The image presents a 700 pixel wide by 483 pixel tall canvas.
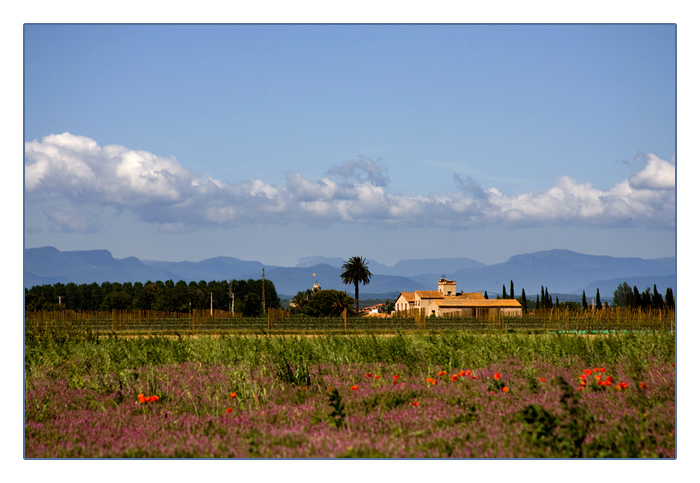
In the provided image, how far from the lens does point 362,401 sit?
28.2ft

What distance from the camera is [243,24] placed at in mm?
8789

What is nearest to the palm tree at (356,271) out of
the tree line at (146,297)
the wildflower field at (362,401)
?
the tree line at (146,297)

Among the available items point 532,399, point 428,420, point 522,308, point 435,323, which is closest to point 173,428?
point 428,420

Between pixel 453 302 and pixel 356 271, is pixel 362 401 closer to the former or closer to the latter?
pixel 453 302

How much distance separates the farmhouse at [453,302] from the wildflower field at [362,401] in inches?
2308

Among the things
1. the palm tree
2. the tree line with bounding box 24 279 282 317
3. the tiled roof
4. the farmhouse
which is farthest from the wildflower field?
the tree line with bounding box 24 279 282 317

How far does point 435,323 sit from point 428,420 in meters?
36.4

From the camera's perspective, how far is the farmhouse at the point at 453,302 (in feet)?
243

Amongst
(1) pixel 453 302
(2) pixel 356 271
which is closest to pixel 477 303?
(1) pixel 453 302

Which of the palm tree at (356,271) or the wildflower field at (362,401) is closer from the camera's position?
the wildflower field at (362,401)

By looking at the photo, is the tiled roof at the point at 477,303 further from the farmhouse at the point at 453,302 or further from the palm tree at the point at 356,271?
the palm tree at the point at 356,271

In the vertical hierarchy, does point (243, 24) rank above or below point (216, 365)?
above

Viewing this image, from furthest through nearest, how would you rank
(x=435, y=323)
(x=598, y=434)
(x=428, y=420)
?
1. (x=435, y=323)
2. (x=428, y=420)
3. (x=598, y=434)

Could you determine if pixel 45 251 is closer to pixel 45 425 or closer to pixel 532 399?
pixel 45 425
